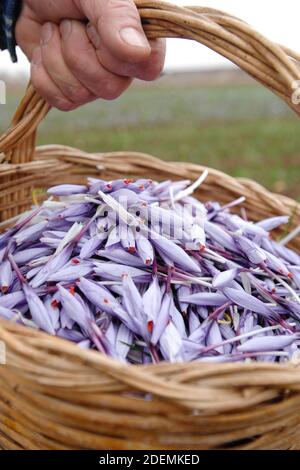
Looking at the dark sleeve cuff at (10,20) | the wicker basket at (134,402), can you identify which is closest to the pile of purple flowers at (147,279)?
→ the wicker basket at (134,402)

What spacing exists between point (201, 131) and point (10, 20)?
3.95 metres

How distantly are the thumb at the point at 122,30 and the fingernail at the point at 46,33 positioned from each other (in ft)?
0.66

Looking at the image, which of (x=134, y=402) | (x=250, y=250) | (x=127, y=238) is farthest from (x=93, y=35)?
(x=134, y=402)

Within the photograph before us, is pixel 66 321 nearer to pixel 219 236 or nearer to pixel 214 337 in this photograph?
pixel 214 337

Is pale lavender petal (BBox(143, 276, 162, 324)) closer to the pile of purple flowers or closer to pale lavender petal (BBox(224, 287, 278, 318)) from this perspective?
the pile of purple flowers

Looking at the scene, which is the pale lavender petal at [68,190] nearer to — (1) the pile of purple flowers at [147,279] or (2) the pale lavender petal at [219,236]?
(1) the pile of purple flowers at [147,279]

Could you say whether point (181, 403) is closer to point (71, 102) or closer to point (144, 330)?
point (144, 330)

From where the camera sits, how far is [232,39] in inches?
41.6

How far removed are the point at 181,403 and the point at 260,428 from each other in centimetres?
14

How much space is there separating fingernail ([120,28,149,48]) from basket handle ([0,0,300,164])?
0.06m

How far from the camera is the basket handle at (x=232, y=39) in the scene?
103 centimetres

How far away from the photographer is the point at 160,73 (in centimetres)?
131

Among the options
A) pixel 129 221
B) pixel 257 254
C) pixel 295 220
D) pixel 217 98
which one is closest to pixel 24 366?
pixel 129 221

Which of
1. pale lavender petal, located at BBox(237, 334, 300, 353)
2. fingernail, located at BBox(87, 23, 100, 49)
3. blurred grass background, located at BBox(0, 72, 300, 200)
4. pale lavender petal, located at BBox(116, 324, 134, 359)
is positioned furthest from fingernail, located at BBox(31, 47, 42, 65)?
blurred grass background, located at BBox(0, 72, 300, 200)
